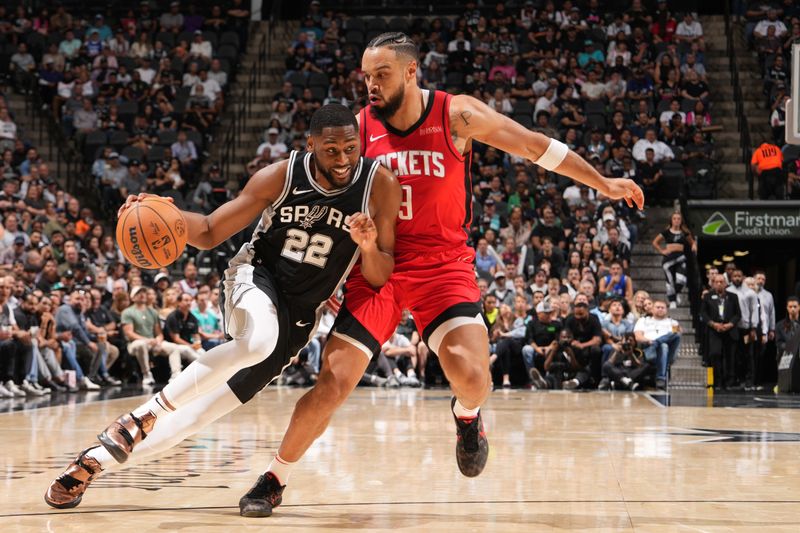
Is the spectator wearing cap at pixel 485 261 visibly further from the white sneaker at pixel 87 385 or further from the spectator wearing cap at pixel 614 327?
the white sneaker at pixel 87 385

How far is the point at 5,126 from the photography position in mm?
16766

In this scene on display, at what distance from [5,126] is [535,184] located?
8.47m

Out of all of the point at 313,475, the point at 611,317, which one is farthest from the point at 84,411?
the point at 611,317

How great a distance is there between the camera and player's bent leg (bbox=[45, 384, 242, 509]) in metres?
4.03

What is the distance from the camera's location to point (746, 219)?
1396 cm

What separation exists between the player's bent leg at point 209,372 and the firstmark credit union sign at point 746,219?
1091 cm

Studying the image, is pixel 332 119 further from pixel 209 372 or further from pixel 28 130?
pixel 28 130

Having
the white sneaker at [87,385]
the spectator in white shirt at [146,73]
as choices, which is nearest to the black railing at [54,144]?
the spectator in white shirt at [146,73]

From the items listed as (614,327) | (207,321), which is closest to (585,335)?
(614,327)

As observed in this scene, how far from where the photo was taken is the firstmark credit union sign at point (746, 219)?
1394 centimetres

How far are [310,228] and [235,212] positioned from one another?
1.03 ft

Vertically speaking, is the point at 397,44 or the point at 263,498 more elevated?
the point at 397,44

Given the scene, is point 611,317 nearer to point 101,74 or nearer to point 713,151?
point 713,151

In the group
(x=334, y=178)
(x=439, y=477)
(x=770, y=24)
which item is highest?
(x=770, y=24)
